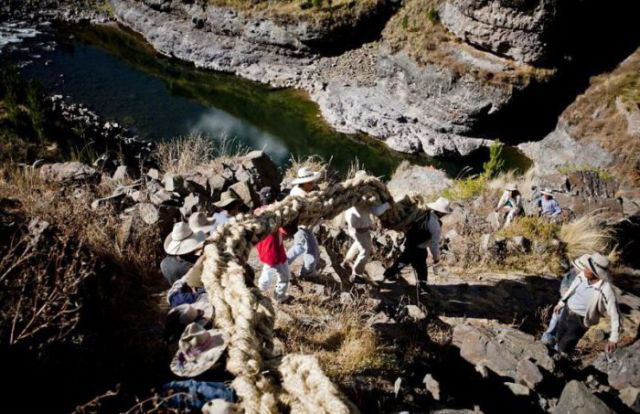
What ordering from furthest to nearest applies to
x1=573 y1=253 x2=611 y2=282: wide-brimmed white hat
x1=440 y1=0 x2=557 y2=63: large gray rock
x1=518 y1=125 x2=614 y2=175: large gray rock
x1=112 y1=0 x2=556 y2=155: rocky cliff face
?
x1=112 y1=0 x2=556 y2=155: rocky cliff face < x1=440 y1=0 x2=557 y2=63: large gray rock < x1=518 y1=125 x2=614 y2=175: large gray rock < x1=573 y1=253 x2=611 y2=282: wide-brimmed white hat

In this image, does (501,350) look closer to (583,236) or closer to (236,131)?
(583,236)

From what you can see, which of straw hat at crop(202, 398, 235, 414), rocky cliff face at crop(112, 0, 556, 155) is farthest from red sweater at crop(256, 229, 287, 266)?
rocky cliff face at crop(112, 0, 556, 155)

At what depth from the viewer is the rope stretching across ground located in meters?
1.65

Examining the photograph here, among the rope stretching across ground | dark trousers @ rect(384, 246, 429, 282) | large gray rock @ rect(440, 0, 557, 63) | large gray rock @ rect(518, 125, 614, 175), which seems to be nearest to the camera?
the rope stretching across ground

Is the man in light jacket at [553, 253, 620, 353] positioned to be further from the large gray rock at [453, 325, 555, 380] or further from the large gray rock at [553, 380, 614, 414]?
the large gray rock at [553, 380, 614, 414]

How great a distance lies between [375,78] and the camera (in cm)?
2033

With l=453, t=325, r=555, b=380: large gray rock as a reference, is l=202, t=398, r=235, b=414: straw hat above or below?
above

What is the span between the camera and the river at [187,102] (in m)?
16.4

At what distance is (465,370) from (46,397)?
106 inches

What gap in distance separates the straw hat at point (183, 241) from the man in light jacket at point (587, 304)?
3701 millimetres

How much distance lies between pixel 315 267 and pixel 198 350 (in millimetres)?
2759

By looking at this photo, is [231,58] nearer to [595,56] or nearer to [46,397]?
[595,56]

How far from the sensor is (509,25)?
17.0m

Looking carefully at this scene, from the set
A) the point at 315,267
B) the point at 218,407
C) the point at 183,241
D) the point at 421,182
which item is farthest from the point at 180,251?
the point at 421,182
